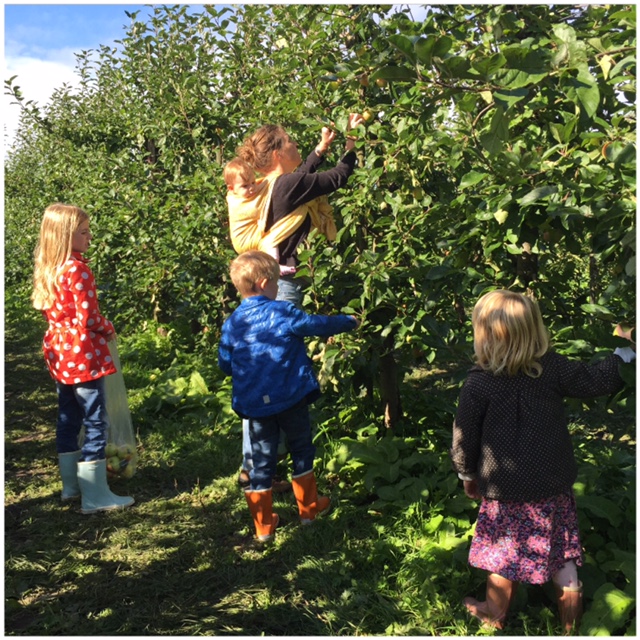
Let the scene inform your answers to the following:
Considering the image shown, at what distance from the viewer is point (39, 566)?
9.84 feet

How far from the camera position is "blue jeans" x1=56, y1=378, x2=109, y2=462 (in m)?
3.61

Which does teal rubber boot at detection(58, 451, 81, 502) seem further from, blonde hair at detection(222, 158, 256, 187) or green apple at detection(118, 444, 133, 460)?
blonde hair at detection(222, 158, 256, 187)

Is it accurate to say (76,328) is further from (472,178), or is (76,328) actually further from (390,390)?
(472,178)

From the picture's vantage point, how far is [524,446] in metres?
2.26

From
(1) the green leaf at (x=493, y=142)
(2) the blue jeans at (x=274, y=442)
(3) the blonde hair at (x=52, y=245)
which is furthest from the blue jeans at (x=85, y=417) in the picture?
(1) the green leaf at (x=493, y=142)

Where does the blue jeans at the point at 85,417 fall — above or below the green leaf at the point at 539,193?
below

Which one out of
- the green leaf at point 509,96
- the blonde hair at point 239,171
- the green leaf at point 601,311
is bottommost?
the green leaf at point 601,311

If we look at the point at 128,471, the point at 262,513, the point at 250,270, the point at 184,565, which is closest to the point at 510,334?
the point at 250,270

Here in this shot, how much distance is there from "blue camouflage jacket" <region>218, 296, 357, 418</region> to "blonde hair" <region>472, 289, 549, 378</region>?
0.84m

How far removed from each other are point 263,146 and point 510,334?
5.66 ft

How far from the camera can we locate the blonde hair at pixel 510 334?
224 cm

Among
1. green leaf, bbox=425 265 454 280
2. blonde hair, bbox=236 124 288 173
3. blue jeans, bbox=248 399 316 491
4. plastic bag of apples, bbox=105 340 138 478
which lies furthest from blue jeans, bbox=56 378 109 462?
green leaf, bbox=425 265 454 280

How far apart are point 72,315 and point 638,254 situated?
2591mm

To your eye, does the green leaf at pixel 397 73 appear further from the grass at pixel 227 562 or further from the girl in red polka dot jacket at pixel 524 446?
the grass at pixel 227 562
